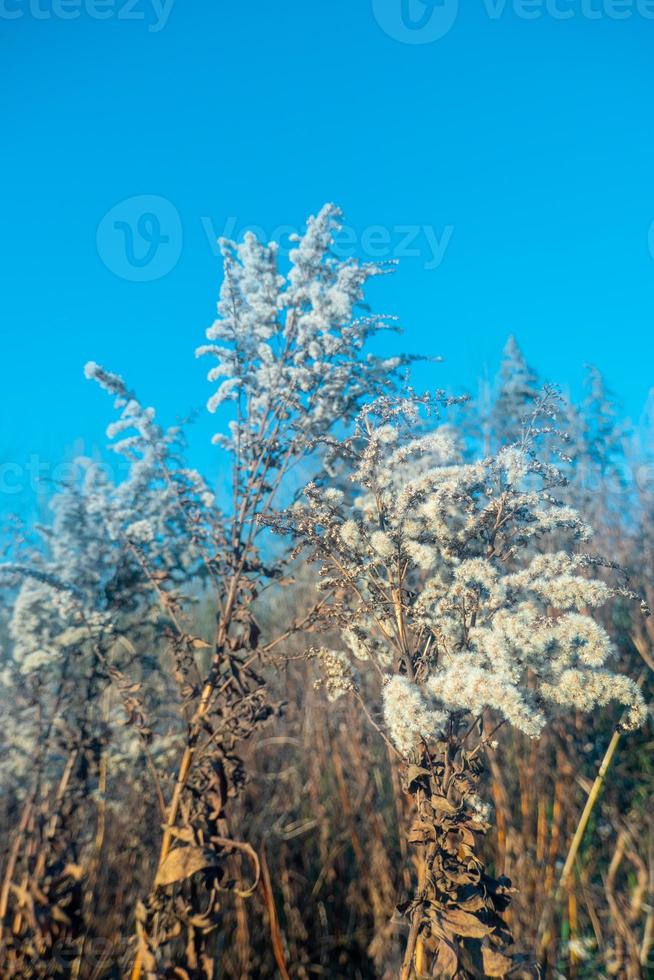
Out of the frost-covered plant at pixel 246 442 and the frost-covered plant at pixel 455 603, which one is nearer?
the frost-covered plant at pixel 455 603

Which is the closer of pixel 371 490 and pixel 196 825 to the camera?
pixel 371 490

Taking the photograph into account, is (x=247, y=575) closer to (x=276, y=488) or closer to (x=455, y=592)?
(x=276, y=488)

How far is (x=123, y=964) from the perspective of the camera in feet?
9.39

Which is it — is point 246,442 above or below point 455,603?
above

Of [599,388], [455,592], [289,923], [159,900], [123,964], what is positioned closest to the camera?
[455,592]

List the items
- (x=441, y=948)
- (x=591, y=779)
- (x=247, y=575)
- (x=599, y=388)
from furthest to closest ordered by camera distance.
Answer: (x=599, y=388) < (x=591, y=779) < (x=247, y=575) < (x=441, y=948)

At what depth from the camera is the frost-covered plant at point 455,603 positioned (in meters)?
1.27

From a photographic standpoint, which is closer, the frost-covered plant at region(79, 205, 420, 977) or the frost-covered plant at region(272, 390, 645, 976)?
the frost-covered plant at region(272, 390, 645, 976)

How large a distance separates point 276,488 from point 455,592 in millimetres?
945

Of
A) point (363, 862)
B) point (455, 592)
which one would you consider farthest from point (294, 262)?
point (363, 862)

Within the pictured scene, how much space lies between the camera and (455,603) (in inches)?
57.8

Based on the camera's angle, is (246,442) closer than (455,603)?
No

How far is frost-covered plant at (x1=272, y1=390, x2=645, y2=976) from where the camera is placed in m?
1.27

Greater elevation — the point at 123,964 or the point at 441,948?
the point at 441,948
